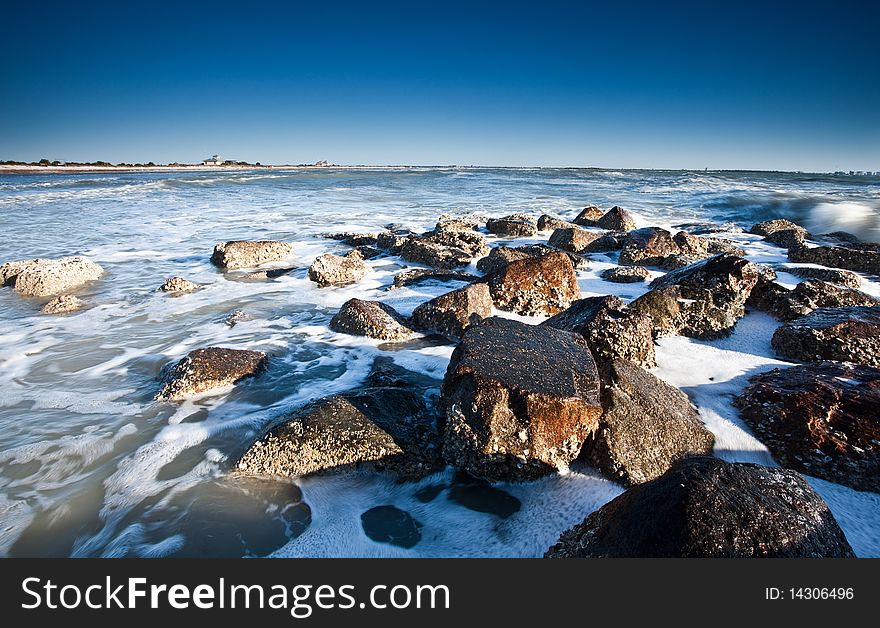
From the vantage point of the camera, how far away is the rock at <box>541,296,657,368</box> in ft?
10.8

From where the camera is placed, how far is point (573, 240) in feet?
28.1

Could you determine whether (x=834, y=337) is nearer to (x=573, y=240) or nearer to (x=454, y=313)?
(x=454, y=313)

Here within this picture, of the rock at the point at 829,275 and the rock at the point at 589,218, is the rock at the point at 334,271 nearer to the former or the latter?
the rock at the point at 829,275

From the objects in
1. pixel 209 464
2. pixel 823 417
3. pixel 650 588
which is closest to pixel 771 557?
pixel 650 588

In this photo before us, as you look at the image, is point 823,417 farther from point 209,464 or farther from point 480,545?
point 209,464

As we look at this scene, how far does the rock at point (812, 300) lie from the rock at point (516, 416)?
3307mm

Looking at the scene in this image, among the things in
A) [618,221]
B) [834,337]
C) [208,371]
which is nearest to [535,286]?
[834,337]

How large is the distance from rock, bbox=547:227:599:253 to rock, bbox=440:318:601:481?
21.2ft

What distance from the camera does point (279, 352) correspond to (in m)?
4.22

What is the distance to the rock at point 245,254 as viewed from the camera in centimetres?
750

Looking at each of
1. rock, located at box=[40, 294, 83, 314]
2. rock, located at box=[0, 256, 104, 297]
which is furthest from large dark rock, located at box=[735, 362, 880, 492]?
rock, located at box=[0, 256, 104, 297]

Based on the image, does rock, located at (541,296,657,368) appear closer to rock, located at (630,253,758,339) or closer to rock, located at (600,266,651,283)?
rock, located at (630,253,758,339)

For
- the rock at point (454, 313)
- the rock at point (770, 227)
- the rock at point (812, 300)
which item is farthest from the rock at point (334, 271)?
the rock at point (770, 227)

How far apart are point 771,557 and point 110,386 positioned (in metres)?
4.55
